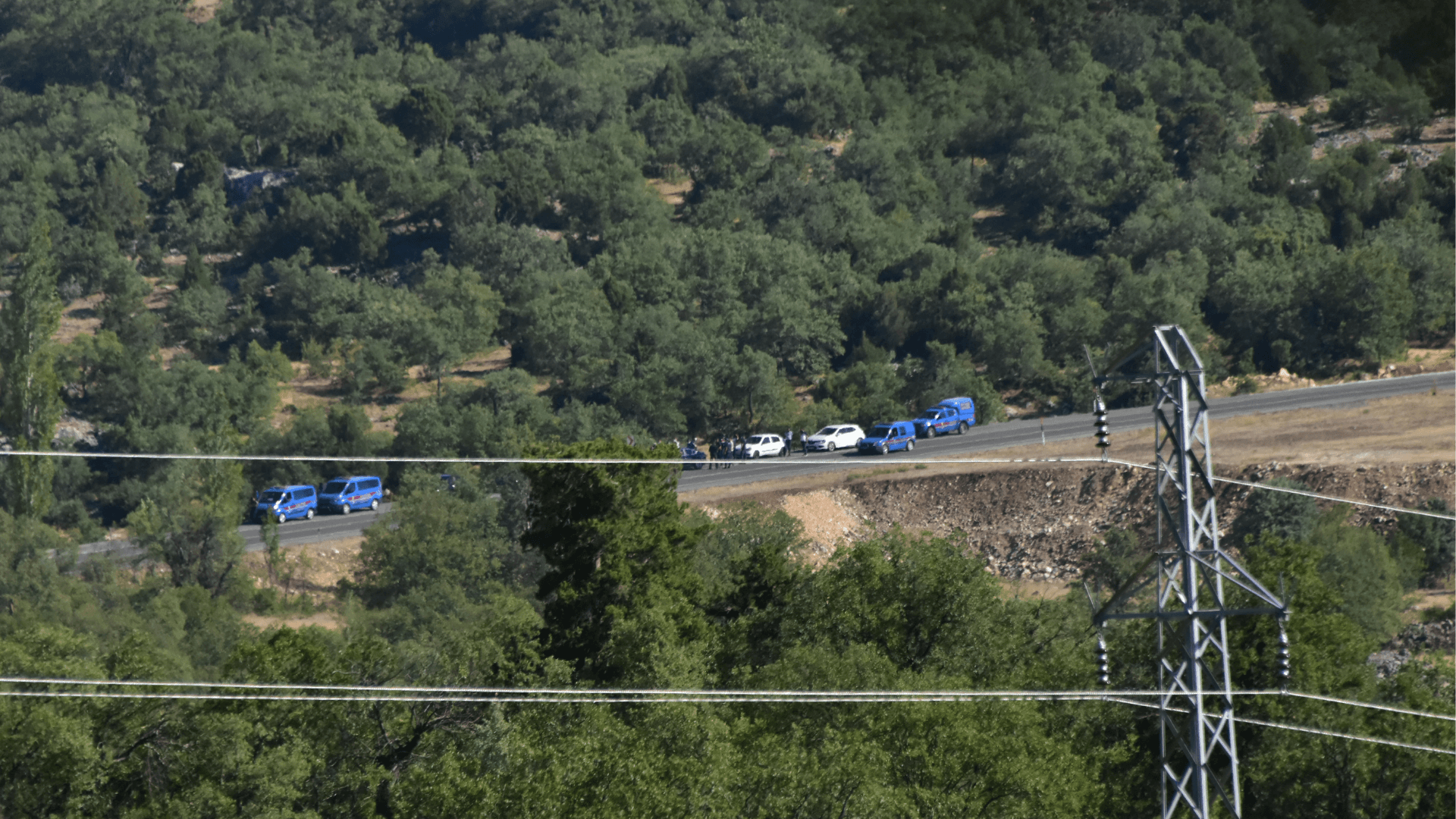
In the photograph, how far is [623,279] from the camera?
121 meters

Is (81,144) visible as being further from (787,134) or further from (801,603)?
(801,603)

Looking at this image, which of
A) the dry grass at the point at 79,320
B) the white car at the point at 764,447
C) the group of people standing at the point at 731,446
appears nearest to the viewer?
the white car at the point at 764,447

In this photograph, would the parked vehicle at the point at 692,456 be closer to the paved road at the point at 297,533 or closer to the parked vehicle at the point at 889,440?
the parked vehicle at the point at 889,440

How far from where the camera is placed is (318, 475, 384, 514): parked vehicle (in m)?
83.1

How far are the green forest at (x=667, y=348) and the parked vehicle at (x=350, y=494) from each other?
5.47ft

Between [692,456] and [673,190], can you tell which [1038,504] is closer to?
[692,456]

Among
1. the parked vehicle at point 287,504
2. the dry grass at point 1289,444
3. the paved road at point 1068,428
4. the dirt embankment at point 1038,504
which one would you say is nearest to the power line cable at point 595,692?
the dirt embankment at point 1038,504

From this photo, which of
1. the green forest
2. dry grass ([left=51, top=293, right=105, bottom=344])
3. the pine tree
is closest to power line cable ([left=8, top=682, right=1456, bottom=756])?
the green forest

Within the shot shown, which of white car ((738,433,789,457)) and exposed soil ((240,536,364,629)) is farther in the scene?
white car ((738,433,789,457))

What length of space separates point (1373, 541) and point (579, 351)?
59928mm

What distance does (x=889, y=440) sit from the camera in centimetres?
8150

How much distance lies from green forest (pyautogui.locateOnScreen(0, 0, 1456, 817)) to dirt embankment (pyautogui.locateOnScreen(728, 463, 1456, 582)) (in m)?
3.11

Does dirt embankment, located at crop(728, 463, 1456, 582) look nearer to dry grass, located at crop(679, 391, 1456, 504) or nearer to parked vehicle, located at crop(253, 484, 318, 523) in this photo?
A: dry grass, located at crop(679, 391, 1456, 504)

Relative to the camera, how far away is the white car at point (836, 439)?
8388 cm
